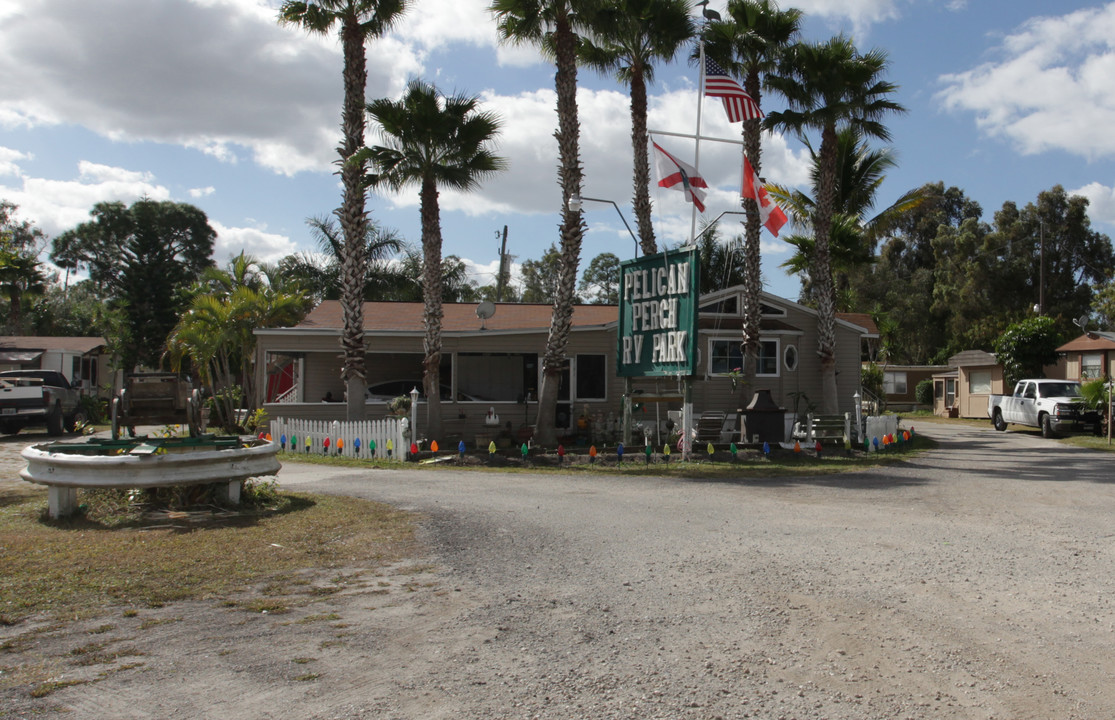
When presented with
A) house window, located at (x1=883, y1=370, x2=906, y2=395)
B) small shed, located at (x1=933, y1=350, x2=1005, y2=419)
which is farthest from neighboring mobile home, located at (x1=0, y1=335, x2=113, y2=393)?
house window, located at (x1=883, y1=370, x2=906, y2=395)

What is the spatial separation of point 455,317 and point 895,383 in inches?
1222

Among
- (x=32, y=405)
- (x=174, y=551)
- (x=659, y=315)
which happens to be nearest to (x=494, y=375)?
(x=659, y=315)

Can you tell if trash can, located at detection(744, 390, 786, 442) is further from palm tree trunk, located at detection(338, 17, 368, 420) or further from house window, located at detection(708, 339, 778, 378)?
palm tree trunk, located at detection(338, 17, 368, 420)

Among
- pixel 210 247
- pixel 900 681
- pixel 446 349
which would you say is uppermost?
pixel 210 247

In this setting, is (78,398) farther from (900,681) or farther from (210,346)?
(900,681)

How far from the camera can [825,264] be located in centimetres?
2130

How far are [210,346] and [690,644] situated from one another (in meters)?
21.0

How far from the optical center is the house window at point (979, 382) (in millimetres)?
36031

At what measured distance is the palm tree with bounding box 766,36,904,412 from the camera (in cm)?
2019

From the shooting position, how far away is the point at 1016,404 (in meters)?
26.8

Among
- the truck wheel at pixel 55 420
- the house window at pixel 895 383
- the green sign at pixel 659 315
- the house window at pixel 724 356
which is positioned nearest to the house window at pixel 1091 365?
the house window at pixel 895 383

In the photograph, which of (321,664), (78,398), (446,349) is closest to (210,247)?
(78,398)

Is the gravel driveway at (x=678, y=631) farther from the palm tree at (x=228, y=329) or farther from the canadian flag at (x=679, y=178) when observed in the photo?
the palm tree at (x=228, y=329)

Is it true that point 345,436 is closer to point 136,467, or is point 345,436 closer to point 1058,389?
point 136,467
